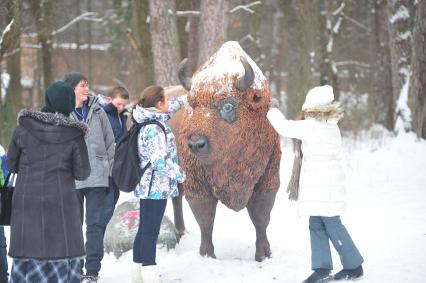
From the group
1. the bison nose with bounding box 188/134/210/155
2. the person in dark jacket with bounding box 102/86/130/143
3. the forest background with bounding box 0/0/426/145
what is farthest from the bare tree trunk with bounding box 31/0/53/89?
the bison nose with bounding box 188/134/210/155

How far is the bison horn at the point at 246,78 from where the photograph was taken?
564 centimetres

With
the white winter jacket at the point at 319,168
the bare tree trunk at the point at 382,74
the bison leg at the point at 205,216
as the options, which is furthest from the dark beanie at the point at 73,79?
the bare tree trunk at the point at 382,74

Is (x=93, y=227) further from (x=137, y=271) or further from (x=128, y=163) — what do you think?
(x=128, y=163)

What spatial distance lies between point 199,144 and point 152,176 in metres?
0.52

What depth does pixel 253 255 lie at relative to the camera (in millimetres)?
6285

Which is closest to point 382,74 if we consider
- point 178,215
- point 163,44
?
point 163,44

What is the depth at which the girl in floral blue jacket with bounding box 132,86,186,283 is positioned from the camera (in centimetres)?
514

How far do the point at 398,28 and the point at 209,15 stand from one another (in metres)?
4.55

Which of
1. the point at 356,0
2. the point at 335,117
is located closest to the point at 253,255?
the point at 335,117

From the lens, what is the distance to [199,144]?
5348 millimetres

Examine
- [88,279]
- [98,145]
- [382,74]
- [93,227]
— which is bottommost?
[88,279]

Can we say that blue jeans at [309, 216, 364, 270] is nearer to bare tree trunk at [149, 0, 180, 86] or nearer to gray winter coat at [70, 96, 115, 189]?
gray winter coat at [70, 96, 115, 189]

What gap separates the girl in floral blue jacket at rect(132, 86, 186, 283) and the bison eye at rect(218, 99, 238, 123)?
61 centimetres

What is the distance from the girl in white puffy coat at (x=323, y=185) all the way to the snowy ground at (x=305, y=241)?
Result: 34cm
